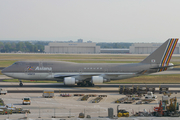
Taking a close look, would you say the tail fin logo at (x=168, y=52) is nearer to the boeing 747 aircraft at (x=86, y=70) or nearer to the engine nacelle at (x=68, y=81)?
the boeing 747 aircraft at (x=86, y=70)

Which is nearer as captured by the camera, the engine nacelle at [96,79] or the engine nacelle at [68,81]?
the engine nacelle at [68,81]

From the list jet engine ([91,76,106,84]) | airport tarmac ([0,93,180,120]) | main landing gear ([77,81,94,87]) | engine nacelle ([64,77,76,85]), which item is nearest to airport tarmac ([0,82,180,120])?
airport tarmac ([0,93,180,120])

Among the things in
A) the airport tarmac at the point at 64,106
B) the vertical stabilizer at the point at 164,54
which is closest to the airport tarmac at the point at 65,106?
the airport tarmac at the point at 64,106

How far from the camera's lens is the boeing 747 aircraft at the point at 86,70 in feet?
197

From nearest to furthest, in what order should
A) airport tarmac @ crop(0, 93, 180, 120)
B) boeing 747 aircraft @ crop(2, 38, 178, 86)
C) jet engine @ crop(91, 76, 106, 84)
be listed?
airport tarmac @ crop(0, 93, 180, 120), jet engine @ crop(91, 76, 106, 84), boeing 747 aircraft @ crop(2, 38, 178, 86)

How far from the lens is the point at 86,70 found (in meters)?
60.7

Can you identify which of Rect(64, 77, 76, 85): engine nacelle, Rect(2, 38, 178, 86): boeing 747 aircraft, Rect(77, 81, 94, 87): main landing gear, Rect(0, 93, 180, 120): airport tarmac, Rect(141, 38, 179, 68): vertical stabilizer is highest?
Rect(141, 38, 179, 68): vertical stabilizer

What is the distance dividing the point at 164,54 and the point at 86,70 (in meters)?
17.0

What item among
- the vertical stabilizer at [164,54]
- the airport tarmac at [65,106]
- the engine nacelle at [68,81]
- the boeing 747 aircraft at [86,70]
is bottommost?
the airport tarmac at [65,106]

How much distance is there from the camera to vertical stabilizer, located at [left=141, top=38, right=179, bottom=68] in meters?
61.3

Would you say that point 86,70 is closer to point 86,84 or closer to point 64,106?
point 86,84

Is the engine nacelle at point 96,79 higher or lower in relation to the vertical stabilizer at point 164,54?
lower

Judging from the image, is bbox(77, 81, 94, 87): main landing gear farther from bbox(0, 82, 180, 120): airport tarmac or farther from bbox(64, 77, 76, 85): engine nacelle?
bbox(0, 82, 180, 120): airport tarmac

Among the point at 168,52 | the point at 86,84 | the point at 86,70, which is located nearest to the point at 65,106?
the point at 86,84
